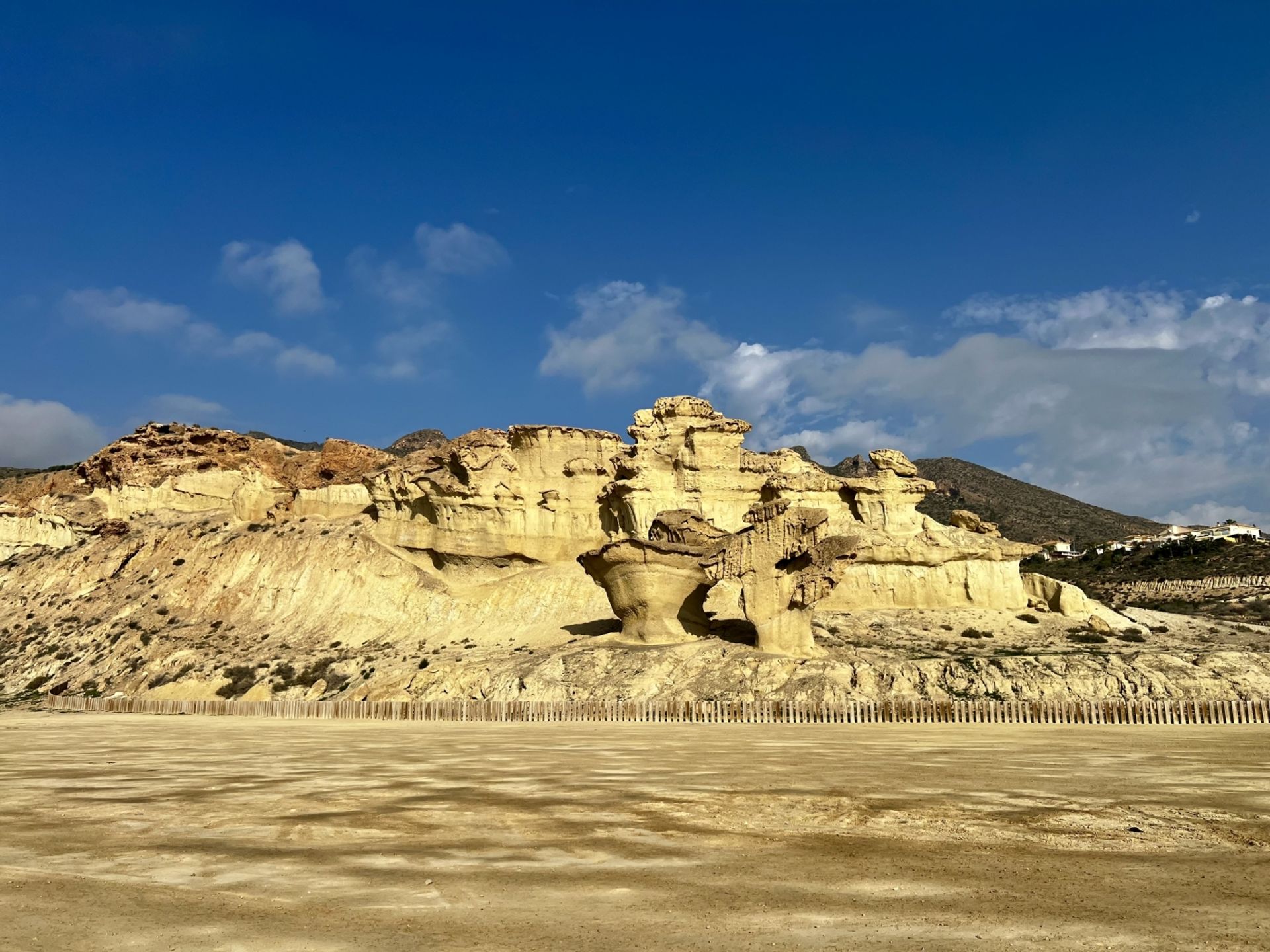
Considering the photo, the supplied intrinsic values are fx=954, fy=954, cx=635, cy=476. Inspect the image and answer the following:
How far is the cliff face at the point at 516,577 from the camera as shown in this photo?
39.1m

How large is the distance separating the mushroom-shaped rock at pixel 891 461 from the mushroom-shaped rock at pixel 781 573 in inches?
771

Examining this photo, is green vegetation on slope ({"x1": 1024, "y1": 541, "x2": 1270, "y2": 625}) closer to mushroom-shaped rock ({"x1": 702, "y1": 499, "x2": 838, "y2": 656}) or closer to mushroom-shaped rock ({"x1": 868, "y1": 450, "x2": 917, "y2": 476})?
mushroom-shaped rock ({"x1": 868, "y1": 450, "x2": 917, "y2": 476})

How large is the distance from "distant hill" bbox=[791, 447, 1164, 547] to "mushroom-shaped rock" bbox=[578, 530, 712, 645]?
200 ft

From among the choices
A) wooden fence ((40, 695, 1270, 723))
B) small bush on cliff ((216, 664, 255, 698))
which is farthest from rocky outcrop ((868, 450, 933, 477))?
small bush on cliff ((216, 664, 255, 698))

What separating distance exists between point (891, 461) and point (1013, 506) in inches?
2420

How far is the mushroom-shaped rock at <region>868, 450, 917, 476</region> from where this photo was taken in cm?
5959

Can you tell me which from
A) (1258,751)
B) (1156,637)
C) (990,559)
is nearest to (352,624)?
(990,559)

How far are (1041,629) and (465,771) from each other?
4209 centimetres

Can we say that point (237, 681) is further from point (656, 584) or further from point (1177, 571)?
point (1177, 571)

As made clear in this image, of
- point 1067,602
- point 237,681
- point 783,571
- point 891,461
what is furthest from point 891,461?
point 237,681

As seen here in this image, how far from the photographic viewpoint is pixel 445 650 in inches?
2050

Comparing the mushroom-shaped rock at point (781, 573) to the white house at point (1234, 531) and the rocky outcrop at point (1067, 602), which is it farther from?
the white house at point (1234, 531)

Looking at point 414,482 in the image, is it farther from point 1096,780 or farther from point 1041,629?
point 1096,780

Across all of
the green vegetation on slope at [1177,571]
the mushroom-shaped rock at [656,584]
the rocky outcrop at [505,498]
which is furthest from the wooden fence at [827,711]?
the green vegetation on slope at [1177,571]
